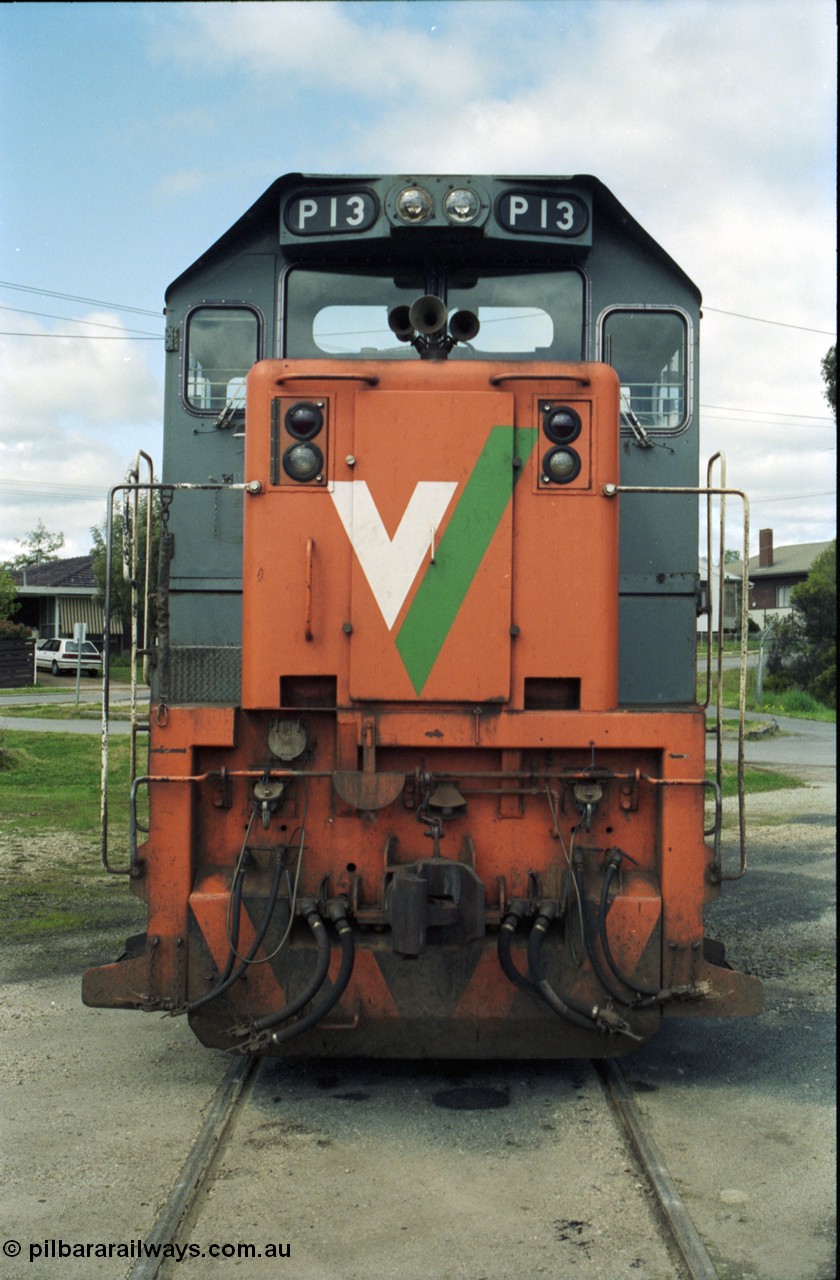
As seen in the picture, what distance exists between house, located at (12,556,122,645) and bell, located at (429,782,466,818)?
140 ft

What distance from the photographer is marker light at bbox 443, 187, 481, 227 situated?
5.12 metres

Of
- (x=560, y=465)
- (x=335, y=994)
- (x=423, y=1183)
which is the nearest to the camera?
(x=423, y=1183)

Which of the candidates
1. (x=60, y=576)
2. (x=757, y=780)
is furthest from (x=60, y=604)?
(x=757, y=780)

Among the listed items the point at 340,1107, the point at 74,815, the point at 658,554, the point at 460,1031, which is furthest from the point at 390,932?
the point at 74,815

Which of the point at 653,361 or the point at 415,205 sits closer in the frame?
the point at 415,205

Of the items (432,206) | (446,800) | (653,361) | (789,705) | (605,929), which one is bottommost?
(789,705)

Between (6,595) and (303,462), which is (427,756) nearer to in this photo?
(303,462)

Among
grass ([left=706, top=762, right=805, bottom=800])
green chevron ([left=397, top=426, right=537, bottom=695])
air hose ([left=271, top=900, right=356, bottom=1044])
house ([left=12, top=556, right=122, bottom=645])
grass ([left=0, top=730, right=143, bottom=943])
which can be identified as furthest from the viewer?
house ([left=12, top=556, right=122, bottom=645])

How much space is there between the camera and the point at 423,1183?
3.76 metres

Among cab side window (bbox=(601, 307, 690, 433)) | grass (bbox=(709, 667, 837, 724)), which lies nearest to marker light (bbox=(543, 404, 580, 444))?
cab side window (bbox=(601, 307, 690, 433))

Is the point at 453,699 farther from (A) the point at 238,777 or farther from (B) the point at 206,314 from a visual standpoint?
(B) the point at 206,314

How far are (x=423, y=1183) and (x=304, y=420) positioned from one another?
9.14 feet

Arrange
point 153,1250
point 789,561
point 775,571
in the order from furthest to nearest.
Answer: point 789,561 → point 775,571 → point 153,1250

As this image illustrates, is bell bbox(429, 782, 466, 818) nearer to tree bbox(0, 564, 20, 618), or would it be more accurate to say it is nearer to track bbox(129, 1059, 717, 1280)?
track bbox(129, 1059, 717, 1280)
